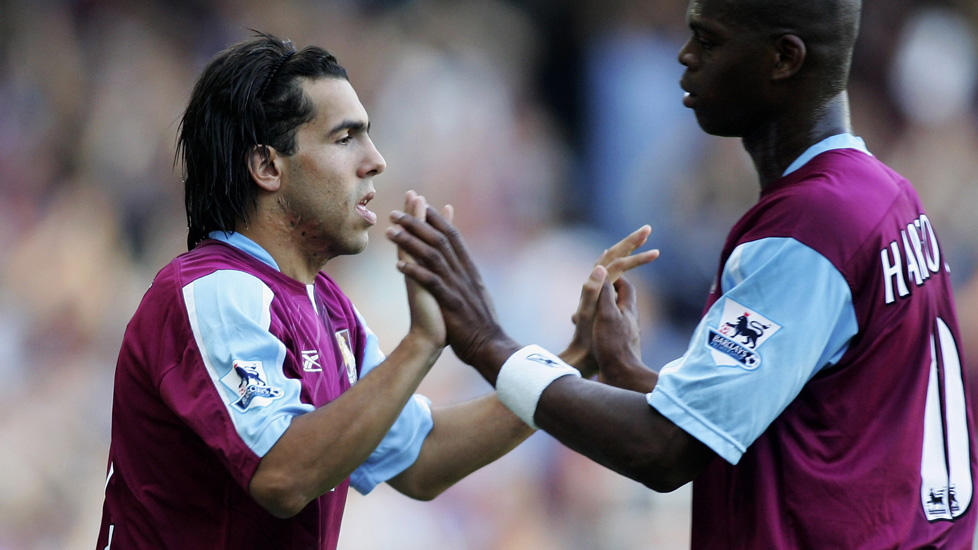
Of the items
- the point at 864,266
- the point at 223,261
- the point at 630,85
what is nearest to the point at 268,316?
the point at 223,261

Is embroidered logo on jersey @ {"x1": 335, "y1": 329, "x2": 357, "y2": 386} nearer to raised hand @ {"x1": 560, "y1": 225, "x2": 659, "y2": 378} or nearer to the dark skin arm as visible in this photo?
the dark skin arm

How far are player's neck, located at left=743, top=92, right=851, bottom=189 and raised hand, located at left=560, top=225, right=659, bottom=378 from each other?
0.57 meters

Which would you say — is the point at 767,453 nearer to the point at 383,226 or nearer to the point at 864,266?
the point at 864,266

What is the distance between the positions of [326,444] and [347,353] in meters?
0.72

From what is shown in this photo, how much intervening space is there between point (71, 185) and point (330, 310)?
304 centimetres

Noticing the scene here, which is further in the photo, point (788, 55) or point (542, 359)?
point (542, 359)

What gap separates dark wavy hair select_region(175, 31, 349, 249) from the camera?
274 centimetres

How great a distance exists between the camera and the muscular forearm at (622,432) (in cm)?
212

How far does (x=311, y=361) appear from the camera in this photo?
103 inches

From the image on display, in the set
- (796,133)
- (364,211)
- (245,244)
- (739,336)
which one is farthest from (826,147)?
(245,244)

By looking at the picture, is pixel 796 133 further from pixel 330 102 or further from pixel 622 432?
pixel 330 102

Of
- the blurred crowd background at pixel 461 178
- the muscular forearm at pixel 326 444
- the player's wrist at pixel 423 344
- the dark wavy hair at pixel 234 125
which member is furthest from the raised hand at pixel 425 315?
the blurred crowd background at pixel 461 178

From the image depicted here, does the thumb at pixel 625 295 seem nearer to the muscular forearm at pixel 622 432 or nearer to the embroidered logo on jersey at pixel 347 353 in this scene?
the muscular forearm at pixel 622 432

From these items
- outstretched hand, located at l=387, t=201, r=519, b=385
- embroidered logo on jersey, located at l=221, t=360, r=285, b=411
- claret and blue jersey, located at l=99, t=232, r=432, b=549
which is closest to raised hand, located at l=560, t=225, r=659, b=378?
outstretched hand, located at l=387, t=201, r=519, b=385
